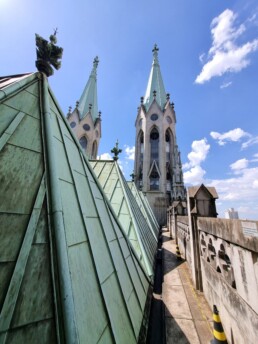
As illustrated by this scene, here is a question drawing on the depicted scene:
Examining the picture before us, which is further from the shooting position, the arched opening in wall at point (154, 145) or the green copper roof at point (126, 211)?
the arched opening in wall at point (154, 145)

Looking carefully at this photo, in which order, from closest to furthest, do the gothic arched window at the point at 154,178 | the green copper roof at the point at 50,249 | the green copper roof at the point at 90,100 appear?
1. the green copper roof at the point at 50,249
2. the gothic arched window at the point at 154,178
3. the green copper roof at the point at 90,100

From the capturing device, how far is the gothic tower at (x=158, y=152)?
3301 centimetres

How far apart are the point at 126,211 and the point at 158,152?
33.1 metres

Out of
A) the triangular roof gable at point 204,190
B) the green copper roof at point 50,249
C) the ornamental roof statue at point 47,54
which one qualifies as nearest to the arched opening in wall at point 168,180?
the triangular roof gable at point 204,190

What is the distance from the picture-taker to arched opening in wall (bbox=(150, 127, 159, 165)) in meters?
38.2

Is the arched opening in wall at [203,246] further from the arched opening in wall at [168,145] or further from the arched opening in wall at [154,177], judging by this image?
the arched opening in wall at [168,145]

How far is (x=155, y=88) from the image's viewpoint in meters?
45.1

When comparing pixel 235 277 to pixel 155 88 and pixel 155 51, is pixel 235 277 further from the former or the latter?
pixel 155 51

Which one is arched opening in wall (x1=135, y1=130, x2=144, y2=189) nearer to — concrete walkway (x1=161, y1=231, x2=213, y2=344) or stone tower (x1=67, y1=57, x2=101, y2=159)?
stone tower (x1=67, y1=57, x2=101, y2=159)

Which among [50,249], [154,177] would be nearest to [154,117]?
[154,177]

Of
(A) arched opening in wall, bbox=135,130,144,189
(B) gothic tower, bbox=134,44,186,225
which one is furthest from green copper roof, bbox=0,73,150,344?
(A) arched opening in wall, bbox=135,130,144,189

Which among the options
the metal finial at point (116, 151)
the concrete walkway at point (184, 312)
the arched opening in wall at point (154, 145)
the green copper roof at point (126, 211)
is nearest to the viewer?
the concrete walkway at point (184, 312)

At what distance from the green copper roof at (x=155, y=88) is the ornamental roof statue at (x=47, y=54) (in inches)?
1573

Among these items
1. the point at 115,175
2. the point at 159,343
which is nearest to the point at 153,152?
the point at 115,175
